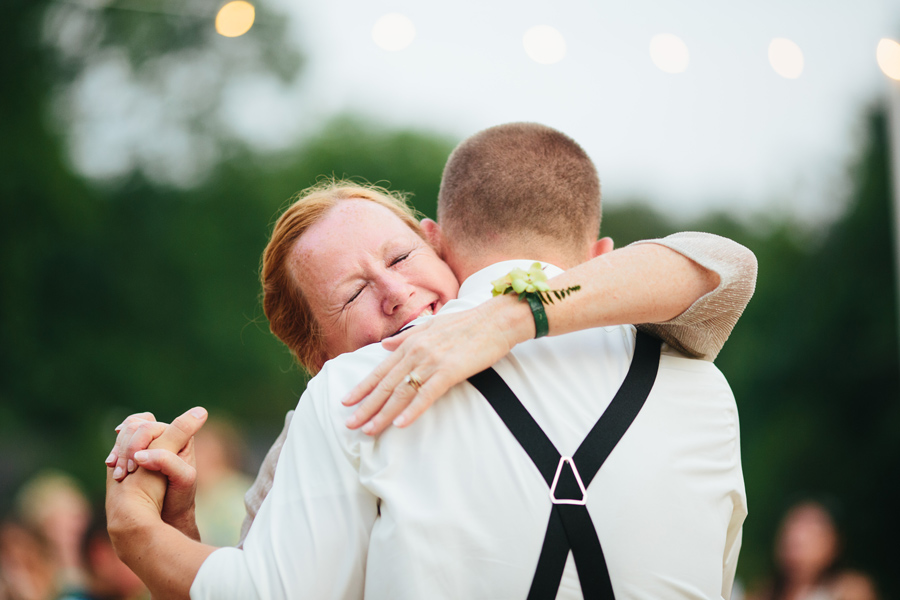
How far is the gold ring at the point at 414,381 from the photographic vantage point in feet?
4.87

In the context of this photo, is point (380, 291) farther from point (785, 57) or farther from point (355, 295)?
point (785, 57)

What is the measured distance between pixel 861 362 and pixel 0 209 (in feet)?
53.8

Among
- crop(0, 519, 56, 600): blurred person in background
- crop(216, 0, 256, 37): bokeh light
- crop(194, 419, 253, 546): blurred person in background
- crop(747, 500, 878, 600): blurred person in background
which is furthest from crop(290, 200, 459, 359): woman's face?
crop(747, 500, 878, 600): blurred person in background

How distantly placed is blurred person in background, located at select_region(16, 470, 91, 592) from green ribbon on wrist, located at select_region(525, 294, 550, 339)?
594cm

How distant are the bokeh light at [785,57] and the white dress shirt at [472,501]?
13.8ft

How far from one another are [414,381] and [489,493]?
0.26m

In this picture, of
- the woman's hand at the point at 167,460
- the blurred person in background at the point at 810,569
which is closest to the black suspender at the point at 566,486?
the woman's hand at the point at 167,460

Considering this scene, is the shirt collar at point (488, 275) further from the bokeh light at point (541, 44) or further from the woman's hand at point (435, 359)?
the bokeh light at point (541, 44)

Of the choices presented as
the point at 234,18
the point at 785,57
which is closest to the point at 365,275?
the point at 234,18

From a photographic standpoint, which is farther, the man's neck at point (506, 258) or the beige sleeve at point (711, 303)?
the man's neck at point (506, 258)

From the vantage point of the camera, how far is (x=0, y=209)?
42.8 feet

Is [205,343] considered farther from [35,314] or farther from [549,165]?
[549,165]

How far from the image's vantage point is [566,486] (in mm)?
1450

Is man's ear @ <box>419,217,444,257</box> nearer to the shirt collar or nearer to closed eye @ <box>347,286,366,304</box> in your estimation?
closed eye @ <box>347,286,366,304</box>
